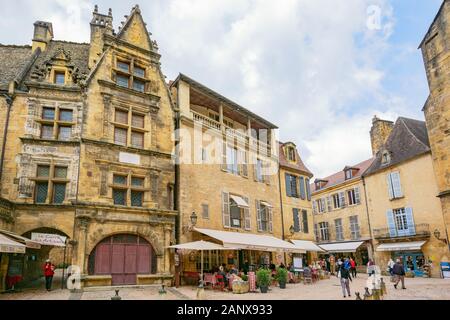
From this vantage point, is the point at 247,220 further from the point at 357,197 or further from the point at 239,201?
the point at 357,197

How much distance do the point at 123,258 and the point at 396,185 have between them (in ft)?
66.7

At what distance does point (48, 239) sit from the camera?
1102 cm

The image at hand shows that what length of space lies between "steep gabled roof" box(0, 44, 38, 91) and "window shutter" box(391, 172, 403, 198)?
24181 mm

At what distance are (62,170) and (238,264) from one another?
9793 mm

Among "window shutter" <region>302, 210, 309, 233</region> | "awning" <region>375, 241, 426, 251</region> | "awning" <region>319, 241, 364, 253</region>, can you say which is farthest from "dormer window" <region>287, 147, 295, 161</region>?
"awning" <region>375, 241, 426, 251</region>

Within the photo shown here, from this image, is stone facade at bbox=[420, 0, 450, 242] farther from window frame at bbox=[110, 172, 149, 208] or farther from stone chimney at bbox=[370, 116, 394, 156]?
stone chimney at bbox=[370, 116, 394, 156]

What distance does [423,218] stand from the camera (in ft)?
72.2

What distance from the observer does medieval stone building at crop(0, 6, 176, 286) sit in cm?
1206

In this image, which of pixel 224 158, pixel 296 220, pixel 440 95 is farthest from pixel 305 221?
pixel 440 95

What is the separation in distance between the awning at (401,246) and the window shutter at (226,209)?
1365 cm

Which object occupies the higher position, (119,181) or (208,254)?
(119,181)
